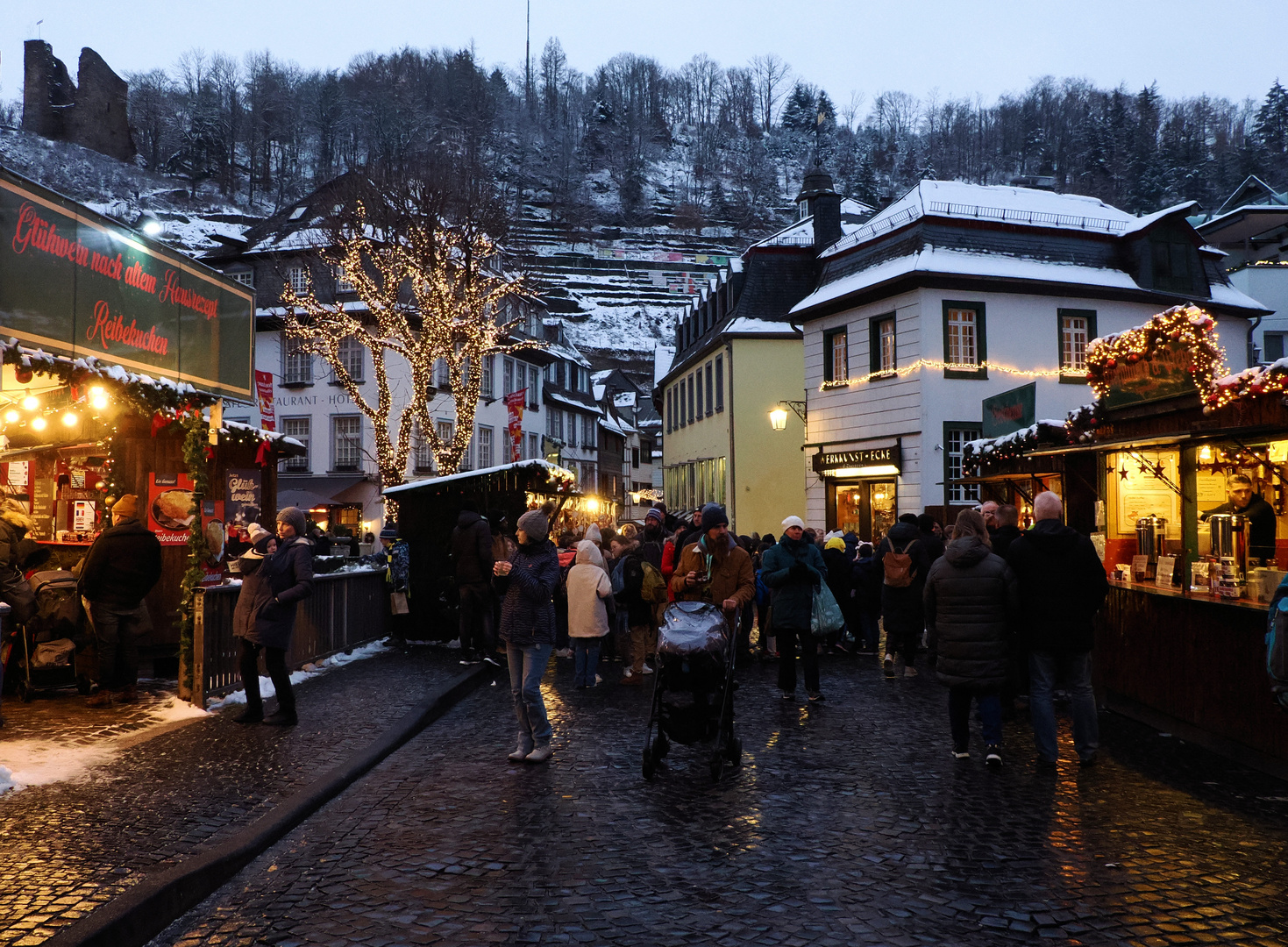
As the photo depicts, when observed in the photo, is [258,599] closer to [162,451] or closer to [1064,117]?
[162,451]

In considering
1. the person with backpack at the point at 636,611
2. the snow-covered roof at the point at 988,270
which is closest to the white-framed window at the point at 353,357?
the snow-covered roof at the point at 988,270

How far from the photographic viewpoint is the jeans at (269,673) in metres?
8.86

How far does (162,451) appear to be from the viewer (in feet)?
40.8

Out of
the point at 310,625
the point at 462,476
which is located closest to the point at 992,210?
the point at 462,476

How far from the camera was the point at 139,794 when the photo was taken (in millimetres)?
6480

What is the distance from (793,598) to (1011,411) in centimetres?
797

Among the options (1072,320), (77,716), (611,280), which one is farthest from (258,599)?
(611,280)

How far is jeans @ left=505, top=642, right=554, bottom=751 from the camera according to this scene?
7.93 meters

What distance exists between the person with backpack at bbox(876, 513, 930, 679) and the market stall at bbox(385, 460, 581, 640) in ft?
18.8

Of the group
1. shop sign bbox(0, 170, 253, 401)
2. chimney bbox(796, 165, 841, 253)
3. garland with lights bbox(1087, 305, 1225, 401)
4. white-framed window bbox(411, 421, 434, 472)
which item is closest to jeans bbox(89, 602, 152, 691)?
shop sign bbox(0, 170, 253, 401)

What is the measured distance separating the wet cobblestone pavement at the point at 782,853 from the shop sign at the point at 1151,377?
12.3 feet

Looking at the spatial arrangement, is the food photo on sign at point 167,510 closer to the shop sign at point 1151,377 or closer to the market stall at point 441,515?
the market stall at point 441,515

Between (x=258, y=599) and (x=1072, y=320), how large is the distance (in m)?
22.5

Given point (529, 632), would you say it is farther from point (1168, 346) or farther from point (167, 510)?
point (1168, 346)
